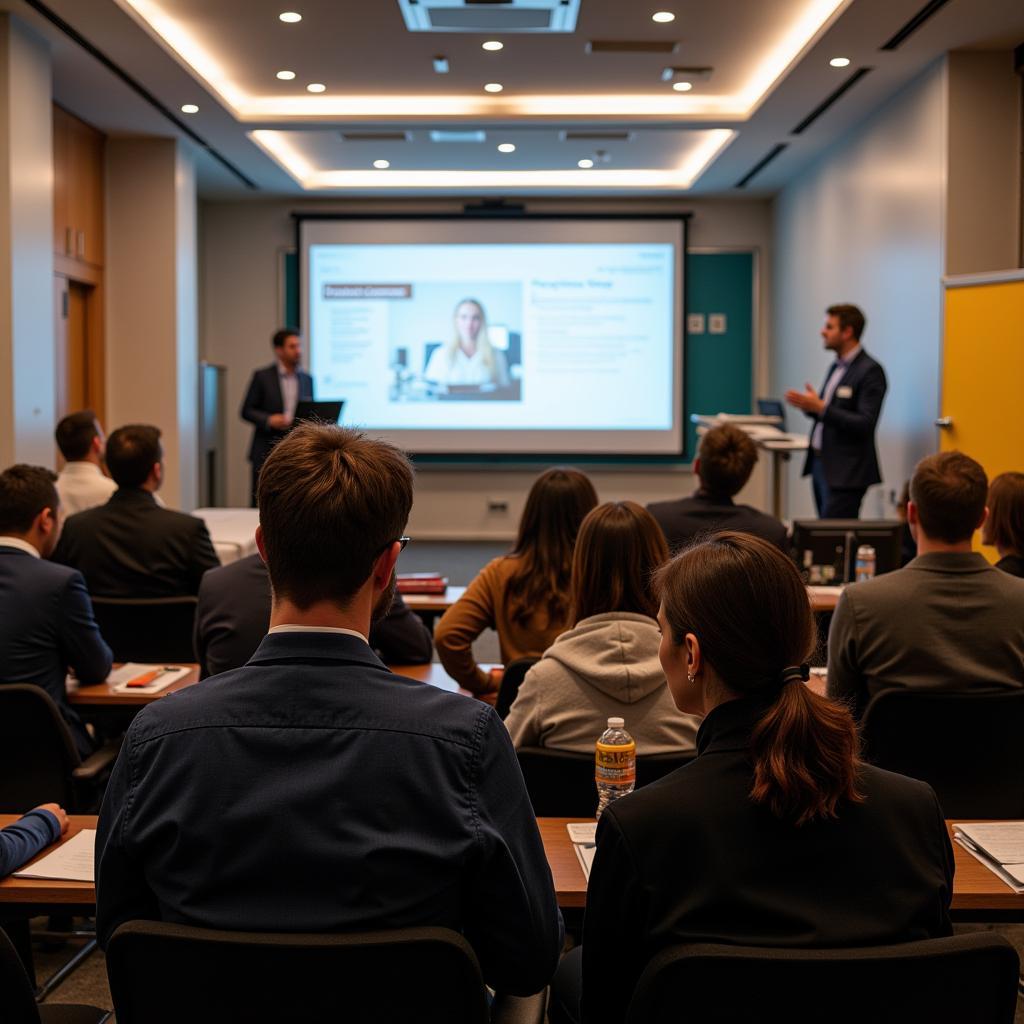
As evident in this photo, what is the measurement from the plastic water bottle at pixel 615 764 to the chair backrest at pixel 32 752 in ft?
4.06

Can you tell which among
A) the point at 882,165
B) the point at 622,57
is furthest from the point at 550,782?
the point at 882,165

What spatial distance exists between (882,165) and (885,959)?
7.14 m

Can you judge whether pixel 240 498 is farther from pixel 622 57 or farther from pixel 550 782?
pixel 550 782

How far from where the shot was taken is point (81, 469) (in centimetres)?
482

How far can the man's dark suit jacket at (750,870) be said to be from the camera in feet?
3.94

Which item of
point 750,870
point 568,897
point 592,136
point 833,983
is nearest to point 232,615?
point 568,897

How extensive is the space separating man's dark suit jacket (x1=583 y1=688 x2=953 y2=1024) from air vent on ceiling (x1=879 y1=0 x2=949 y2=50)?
525cm

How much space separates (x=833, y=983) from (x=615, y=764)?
84 cm

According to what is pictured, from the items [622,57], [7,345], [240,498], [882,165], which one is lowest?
[240,498]

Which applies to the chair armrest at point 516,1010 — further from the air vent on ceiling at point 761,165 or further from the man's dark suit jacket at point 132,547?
the air vent on ceiling at point 761,165

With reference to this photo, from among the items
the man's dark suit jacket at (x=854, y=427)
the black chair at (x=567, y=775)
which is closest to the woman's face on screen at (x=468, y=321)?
the man's dark suit jacket at (x=854, y=427)

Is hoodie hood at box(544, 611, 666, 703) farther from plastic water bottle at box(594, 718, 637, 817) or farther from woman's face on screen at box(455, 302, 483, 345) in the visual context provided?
woman's face on screen at box(455, 302, 483, 345)

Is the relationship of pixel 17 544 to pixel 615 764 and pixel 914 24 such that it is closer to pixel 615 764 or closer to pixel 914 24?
pixel 615 764

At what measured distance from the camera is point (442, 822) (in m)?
1.19
